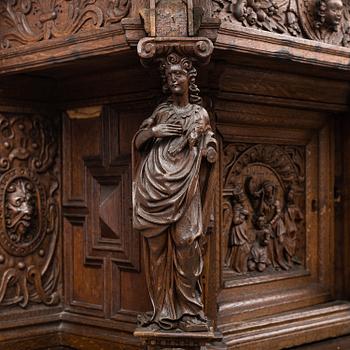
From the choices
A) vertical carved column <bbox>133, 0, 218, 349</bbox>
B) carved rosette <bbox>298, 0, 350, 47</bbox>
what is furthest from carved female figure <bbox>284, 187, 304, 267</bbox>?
vertical carved column <bbox>133, 0, 218, 349</bbox>

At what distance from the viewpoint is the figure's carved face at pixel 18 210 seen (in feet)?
10.1

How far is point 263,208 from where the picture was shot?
10.5ft

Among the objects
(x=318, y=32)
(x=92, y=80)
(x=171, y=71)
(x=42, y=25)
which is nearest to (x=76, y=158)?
(x=92, y=80)

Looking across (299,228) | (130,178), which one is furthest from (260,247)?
(130,178)

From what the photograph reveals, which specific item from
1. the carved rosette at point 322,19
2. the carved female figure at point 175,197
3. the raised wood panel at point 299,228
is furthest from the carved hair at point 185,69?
the carved rosette at point 322,19

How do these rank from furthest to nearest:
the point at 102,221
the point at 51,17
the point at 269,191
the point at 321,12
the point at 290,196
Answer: the point at 290,196, the point at 269,191, the point at 102,221, the point at 321,12, the point at 51,17

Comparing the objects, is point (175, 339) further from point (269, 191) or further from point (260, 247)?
point (269, 191)

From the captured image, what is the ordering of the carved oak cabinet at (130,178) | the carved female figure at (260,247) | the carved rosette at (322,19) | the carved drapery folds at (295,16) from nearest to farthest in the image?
the carved drapery folds at (295,16), the carved oak cabinet at (130,178), the carved rosette at (322,19), the carved female figure at (260,247)

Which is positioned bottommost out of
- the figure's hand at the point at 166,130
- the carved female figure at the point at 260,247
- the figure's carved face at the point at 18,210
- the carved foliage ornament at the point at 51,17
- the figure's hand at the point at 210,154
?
the carved female figure at the point at 260,247

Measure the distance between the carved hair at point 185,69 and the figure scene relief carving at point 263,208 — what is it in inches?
20.8

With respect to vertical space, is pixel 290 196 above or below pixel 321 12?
below

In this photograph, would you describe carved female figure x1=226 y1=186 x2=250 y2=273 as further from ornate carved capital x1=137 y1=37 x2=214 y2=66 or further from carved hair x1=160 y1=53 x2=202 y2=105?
ornate carved capital x1=137 y1=37 x2=214 y2=66

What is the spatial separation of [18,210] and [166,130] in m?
0.90

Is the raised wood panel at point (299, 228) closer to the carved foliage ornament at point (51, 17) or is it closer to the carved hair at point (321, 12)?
the carved hair at point (321, 12)
